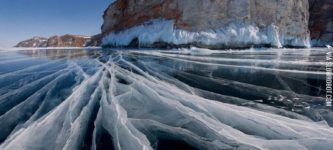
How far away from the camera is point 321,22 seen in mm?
54844

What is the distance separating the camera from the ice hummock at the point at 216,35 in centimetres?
2580

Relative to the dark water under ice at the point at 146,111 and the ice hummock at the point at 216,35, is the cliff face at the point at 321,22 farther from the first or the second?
the dark water under ice at the point at 146,111

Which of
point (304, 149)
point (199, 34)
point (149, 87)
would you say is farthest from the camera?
point (199, 34)

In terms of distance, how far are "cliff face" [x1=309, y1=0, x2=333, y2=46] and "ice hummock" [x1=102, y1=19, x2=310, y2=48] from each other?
2670cm

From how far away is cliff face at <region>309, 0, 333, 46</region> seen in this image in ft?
174

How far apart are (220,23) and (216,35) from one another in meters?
1.68

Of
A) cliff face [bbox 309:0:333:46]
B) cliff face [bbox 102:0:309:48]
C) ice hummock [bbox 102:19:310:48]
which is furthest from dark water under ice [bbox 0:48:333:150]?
cliff face [bbox 309:0:333:46]

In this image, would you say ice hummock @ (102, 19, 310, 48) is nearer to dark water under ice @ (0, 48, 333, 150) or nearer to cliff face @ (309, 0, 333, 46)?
dark water under ice @ (0, 48, 333, 150)

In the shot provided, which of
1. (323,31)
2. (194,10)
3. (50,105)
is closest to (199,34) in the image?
(194,10)

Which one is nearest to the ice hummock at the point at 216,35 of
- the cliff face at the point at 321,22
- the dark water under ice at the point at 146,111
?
the dark water under ice at the point at 146,111

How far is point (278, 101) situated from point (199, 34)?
21947 millimetres

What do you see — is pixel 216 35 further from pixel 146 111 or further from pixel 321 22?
pixel 321 22

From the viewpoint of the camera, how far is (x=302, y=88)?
557cm

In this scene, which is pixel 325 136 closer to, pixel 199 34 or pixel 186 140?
pixel 186 140
